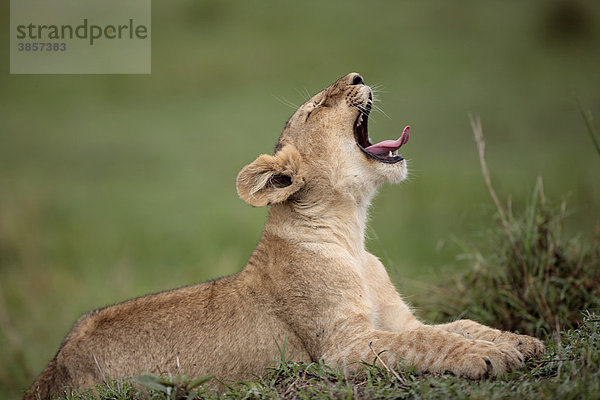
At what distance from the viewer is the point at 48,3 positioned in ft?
64.4

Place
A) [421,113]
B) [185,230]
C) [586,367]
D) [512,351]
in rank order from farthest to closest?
1. [421,113]
2. [185,230]
3. [512,351]
4. [586,367]

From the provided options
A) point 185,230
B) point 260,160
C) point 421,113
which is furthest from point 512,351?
point 421,113

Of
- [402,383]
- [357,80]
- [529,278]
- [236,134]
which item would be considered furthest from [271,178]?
[236,134]

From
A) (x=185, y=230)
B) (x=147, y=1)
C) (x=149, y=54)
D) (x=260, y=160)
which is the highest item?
(x=147, y=1)

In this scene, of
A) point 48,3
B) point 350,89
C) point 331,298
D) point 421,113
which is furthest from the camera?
point 48,3

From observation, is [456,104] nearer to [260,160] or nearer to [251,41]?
[251,41]

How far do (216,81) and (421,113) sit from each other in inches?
290

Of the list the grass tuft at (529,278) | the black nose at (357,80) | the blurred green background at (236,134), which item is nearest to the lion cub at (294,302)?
the black nose at (357,80)

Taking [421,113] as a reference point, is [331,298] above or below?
below

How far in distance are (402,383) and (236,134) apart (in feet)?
49.2

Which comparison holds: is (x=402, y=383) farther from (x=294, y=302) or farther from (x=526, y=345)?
(x=294, y=302)

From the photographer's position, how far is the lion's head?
5445mm

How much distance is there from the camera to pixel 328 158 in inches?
225

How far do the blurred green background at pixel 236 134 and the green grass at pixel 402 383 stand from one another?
3.53 metres
